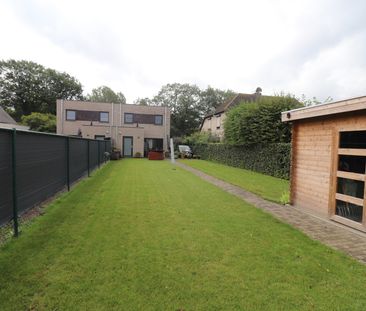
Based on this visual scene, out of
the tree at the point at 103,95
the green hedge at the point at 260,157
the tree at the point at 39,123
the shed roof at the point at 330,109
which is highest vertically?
the tree at the point at 103,95

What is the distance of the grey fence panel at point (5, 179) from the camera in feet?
12.2

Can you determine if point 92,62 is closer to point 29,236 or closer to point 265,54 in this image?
point 265,54

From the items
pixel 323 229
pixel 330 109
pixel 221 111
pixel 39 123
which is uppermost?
pixel 221 111

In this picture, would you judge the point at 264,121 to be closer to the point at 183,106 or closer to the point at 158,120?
the point at 158,120

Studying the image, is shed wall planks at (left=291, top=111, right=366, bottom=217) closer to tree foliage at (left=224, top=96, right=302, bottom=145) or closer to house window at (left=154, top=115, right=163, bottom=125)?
tree foliage at (left=224, top=96, right=302, bottom=145)

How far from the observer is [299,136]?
266 inches

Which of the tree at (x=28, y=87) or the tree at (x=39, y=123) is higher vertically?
the tree at (x=28, y=87)

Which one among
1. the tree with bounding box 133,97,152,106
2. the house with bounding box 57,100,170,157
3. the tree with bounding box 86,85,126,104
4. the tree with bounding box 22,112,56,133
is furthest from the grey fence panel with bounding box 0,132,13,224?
the tree with bounding box 86,85,126,104

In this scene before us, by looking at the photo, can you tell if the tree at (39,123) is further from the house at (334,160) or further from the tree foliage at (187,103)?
the house at (334,160)

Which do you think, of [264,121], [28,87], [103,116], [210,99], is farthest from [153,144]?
[28,87]

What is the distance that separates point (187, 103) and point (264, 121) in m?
35.8

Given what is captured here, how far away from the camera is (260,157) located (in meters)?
14.7

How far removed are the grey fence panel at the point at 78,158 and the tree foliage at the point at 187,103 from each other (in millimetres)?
37029

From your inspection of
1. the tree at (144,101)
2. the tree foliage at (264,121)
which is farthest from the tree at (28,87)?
the tree foliage at (264,121)
